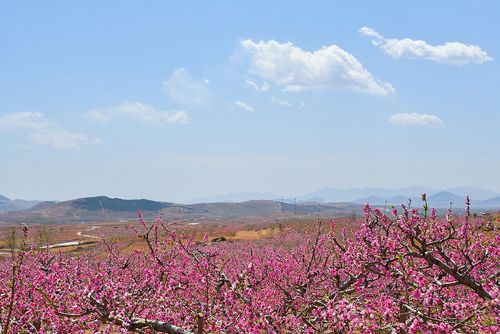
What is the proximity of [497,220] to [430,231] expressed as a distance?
40317mm

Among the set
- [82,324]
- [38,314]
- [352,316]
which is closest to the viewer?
[352,316]

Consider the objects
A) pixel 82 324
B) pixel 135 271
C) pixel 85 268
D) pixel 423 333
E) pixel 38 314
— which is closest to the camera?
pixel 423 333

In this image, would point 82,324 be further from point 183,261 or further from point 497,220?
point 497,220

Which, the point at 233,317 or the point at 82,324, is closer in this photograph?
the point at 233,317

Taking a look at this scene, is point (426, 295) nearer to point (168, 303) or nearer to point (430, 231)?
point (430, 231)

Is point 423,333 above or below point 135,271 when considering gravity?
above

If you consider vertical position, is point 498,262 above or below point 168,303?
above

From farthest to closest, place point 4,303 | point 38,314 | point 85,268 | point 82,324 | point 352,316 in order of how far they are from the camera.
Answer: point 85,268 < point 4,303 < point 38,314 < point 82,324 < point 352,316

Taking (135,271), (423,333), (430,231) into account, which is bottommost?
(135,271)

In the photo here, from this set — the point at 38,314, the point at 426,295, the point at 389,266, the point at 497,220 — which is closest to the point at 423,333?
the point at 426,295

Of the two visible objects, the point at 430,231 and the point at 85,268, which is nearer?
the point at 430,231

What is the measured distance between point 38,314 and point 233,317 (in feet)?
17.7

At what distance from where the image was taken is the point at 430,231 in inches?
353

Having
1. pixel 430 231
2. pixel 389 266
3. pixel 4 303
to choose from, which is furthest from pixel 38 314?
pixel 430 231
